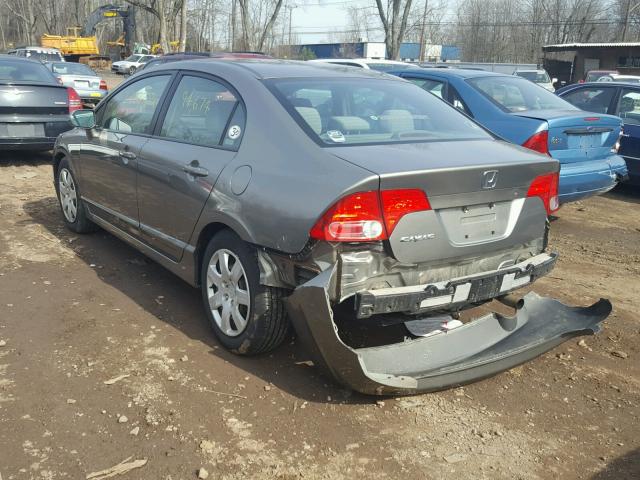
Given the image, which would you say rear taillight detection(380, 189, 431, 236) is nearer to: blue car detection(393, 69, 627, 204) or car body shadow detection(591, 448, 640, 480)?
car body shadow detection(591, 448, 640, 480)

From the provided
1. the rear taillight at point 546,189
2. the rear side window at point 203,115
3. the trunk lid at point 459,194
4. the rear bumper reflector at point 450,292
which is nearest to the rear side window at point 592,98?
the rear taillight at point 546,189

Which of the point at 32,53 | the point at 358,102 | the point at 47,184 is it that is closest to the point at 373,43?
the point at 32,53

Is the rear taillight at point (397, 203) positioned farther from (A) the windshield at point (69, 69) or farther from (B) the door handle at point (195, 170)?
(A) the windshield at point (69, 69)

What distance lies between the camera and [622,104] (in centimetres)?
852

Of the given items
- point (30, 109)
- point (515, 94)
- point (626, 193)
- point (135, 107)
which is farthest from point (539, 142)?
point (30, 109)

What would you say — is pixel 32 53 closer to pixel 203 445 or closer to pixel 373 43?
pixel 203 445

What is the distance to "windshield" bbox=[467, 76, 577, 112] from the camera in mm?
6684

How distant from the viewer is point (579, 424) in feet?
10.0

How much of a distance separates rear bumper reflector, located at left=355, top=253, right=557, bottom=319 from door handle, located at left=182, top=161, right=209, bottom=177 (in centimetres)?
134

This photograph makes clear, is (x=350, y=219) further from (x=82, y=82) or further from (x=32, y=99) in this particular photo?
(x=82, y=82)

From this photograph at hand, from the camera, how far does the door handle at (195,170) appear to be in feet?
11.8

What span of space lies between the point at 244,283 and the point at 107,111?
2.67m

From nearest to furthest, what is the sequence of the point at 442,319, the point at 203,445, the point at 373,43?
1. the point at 203,445
2. the point at 442,319
3. the point at 373,43

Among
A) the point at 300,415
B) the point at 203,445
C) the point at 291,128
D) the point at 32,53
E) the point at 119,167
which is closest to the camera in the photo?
the point at 203,445
